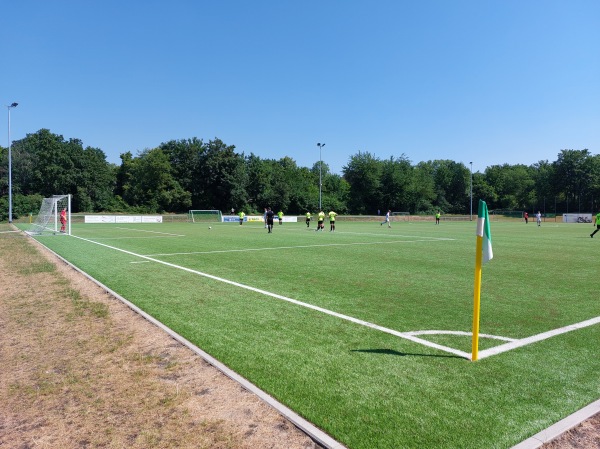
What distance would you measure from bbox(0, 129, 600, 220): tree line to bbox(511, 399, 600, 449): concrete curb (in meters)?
66.1

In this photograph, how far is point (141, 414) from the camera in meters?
3.50

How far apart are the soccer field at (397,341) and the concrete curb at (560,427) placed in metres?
0.07

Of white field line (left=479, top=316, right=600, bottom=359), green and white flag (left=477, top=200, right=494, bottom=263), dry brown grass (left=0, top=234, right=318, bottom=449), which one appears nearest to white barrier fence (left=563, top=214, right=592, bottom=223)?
white field line (left=479, top=316, right=600, bottom=359)

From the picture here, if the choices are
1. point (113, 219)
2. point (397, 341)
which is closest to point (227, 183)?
point (113, 219)

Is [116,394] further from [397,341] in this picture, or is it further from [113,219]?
[113,219]

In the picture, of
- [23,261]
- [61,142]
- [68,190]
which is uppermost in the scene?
[61,142]

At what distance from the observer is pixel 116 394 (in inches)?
153

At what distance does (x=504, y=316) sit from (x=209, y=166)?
78.2 metres

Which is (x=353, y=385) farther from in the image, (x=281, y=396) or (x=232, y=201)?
(x=232, y=201)

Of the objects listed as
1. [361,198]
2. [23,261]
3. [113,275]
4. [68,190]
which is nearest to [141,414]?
[113,275]

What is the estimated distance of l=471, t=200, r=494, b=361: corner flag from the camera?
14.5 feet

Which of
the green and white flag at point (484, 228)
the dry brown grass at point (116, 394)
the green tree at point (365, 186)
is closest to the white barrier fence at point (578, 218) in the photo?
the green tree at point (365, 186)

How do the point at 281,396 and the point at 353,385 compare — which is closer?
the point at 281,396

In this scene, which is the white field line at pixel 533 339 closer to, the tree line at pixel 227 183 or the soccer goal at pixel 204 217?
the soccer goal at pixel 204 217
